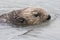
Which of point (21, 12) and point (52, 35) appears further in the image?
point (21, 12)

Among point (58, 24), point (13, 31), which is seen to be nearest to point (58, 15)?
point (58, 24)

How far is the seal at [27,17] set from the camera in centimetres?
693

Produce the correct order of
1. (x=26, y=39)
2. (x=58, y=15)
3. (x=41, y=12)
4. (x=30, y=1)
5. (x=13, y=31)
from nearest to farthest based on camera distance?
1. (x=26, y=39)
2. (x=13, y=31)
3. (x=41, y=12)
4. (x=58, y=15)
5. (x=30, y=1)

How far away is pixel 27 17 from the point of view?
22.6 ft

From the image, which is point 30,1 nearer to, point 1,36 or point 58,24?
point 58,24

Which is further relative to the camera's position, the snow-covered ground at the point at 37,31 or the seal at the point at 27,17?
the seal at the point at 27,17

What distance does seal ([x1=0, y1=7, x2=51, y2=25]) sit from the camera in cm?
693

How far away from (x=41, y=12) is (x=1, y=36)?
152 cm

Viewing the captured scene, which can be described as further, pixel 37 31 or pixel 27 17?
pixel 27 17

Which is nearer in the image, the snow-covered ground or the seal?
the snow-covered ground

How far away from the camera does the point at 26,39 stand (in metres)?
6.15

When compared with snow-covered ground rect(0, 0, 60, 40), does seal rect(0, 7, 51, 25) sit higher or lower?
higher

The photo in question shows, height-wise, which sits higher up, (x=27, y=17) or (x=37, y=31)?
(x=27, y=17)

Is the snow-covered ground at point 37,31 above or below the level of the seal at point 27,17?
below
